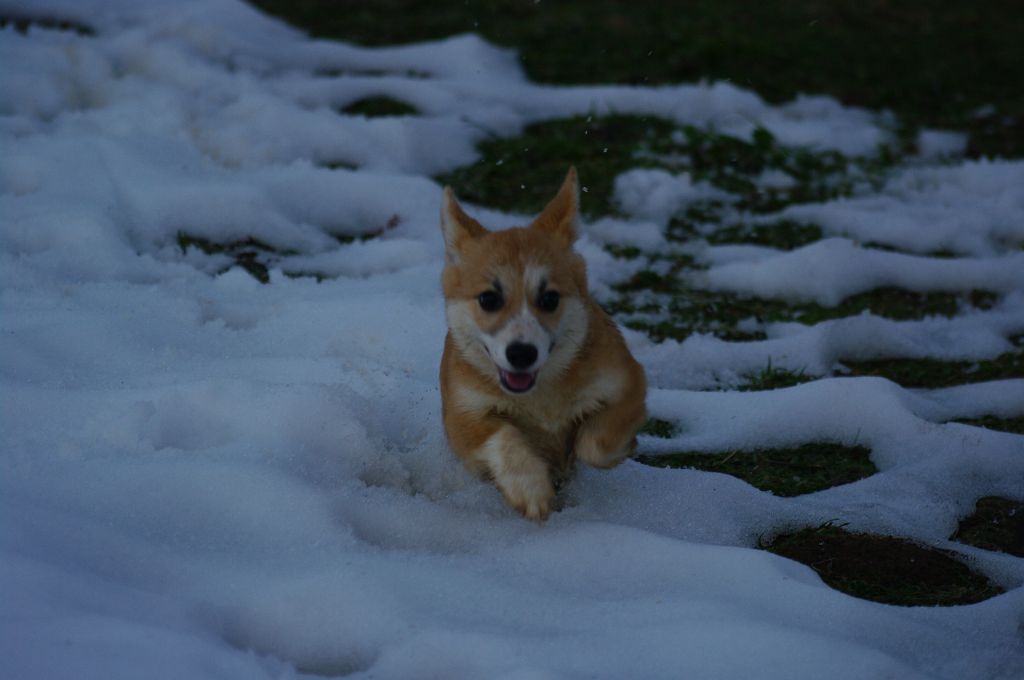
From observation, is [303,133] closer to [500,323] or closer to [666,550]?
Result: [500,323]

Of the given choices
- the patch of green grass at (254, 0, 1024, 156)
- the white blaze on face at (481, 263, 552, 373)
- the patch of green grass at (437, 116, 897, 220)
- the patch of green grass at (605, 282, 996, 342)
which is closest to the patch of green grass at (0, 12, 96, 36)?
the patch of green grass at (254, 0, 1024, 156)

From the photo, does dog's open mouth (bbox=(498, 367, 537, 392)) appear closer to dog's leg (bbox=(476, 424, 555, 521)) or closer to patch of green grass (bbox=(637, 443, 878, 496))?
dog's leg (bbox=(476, 424, 555, 521))

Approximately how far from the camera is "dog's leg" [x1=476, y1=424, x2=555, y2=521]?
3.55 m

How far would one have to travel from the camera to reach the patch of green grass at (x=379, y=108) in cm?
823

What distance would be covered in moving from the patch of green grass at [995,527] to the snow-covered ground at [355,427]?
71 mm

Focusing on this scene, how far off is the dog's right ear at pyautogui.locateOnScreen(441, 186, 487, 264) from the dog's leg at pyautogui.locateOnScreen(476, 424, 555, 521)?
2.72 ft

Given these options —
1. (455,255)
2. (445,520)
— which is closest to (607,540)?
(445,520)

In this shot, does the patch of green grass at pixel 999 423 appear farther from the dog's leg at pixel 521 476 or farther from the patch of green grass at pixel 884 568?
the dog's leg at pixel 521 476

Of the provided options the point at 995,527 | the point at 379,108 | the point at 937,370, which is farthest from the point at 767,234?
the point at 995,527

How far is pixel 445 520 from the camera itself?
353cm

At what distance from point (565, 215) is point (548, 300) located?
1.57 ft

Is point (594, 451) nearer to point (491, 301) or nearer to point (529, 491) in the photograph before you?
point (529, 491)

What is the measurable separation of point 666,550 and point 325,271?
3.09m

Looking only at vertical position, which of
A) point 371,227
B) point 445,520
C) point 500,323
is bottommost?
point 371,227
